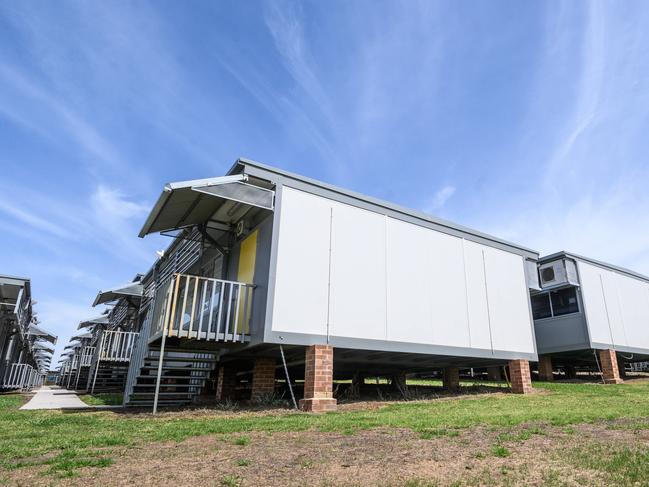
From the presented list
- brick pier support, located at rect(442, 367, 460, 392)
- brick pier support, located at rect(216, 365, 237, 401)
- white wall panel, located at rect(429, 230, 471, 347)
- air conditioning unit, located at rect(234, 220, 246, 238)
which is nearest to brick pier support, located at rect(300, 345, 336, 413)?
white wall panel, located at rect(429, 230, 471, 347)

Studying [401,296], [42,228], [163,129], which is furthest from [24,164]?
[401,296]

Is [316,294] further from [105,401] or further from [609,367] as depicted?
[609,367]

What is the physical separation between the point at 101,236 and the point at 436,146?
13.8 m

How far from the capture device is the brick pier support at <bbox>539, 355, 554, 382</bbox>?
19.1 m

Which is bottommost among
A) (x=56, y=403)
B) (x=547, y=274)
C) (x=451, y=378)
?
(x=56, y=403)

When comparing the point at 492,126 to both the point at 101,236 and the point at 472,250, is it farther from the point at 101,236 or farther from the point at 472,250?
the point at 101,236

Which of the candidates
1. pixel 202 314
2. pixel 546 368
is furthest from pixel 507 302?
pixel 202 314

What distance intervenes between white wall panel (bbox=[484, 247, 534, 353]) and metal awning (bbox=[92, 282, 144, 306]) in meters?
15.3

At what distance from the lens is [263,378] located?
10297 mm

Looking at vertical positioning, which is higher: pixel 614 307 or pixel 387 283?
pixel 614 307

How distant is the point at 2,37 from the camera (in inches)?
334

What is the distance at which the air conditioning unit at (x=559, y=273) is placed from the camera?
57.5 ft

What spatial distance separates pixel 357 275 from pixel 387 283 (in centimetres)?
91

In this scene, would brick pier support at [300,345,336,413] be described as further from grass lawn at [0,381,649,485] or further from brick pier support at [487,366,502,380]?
brick pier support at [487,366,502,380]
